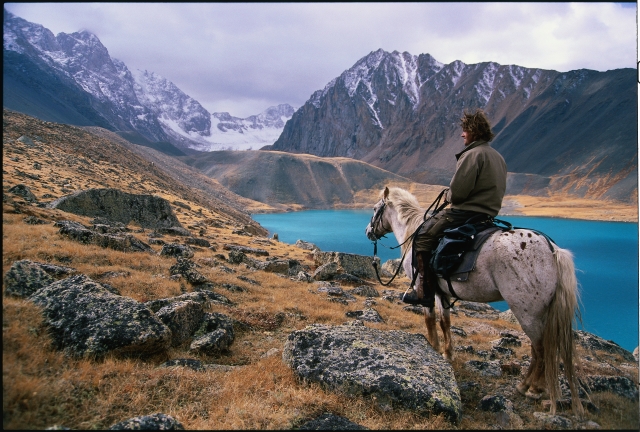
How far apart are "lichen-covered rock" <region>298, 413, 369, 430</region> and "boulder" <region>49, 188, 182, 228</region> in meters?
19.8

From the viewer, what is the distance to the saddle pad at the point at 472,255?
5.68m

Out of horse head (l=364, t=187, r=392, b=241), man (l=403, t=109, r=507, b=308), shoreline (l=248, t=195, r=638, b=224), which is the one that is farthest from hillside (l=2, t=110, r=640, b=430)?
shoreline (l=248, t=195, r=638, b=224)

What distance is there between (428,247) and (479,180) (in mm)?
1525

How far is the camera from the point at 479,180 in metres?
5.75

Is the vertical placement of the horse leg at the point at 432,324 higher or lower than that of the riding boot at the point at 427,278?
lower

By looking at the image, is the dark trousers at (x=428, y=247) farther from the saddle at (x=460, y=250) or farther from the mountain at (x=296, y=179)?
the mountain at (x=296, y=179)

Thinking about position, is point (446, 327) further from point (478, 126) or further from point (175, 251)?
point (175, 251)

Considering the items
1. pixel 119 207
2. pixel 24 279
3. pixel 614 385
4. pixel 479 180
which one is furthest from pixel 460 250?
pixel 119 207

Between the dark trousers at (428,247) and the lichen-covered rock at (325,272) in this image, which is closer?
the dark trousers at (428,247)

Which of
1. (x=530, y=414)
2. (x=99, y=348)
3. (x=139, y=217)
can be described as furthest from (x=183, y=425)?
(x=139, y=217)

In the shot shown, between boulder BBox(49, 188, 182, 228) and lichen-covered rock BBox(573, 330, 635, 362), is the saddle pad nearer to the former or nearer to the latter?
lichen-covered rock BBox(573, 330, 635, 362)

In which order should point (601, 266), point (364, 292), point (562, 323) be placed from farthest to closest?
point (601, 266) → point (364, 292) → point (562, 323)

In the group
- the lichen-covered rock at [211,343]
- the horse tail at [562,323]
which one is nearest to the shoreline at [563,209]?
the horse tail at [562,323]

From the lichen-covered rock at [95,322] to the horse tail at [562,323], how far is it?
579 centimetres
